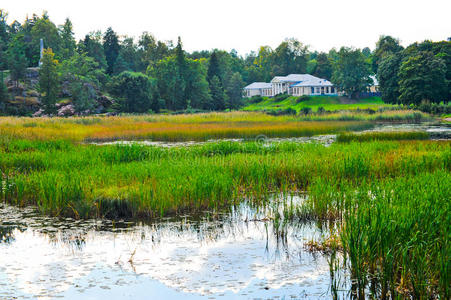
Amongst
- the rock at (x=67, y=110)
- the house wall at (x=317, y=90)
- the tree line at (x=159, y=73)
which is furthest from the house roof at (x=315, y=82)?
the rock at (x=67, y=110)

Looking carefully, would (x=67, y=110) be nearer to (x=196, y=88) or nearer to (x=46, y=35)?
(x=196, y=88)

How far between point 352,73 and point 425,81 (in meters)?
38.2

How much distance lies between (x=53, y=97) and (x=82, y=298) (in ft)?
182

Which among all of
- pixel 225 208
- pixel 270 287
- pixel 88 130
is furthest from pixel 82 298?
pixel 88 130

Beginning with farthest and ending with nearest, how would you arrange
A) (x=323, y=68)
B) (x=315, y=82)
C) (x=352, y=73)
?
(x=323, y=68) → (x=315, y=82) → (x=352, y=73)

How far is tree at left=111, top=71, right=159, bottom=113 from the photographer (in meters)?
71.2

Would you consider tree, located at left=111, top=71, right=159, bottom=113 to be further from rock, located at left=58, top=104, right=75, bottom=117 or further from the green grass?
the green grass

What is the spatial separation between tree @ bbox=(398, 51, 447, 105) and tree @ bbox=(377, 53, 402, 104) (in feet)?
29.0

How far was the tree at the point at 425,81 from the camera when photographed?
62.1 metres

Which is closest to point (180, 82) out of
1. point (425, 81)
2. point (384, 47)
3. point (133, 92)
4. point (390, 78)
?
point (133, 92)

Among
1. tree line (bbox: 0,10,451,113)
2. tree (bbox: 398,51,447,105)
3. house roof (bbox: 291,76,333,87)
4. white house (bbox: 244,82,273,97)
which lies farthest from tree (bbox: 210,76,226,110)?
white house (bbox: 244,82,273,97)

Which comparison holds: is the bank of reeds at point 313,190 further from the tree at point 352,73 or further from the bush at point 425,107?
the tree at point 352,73

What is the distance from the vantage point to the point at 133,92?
234 feet

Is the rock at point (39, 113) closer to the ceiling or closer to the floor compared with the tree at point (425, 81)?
closer to the floor
